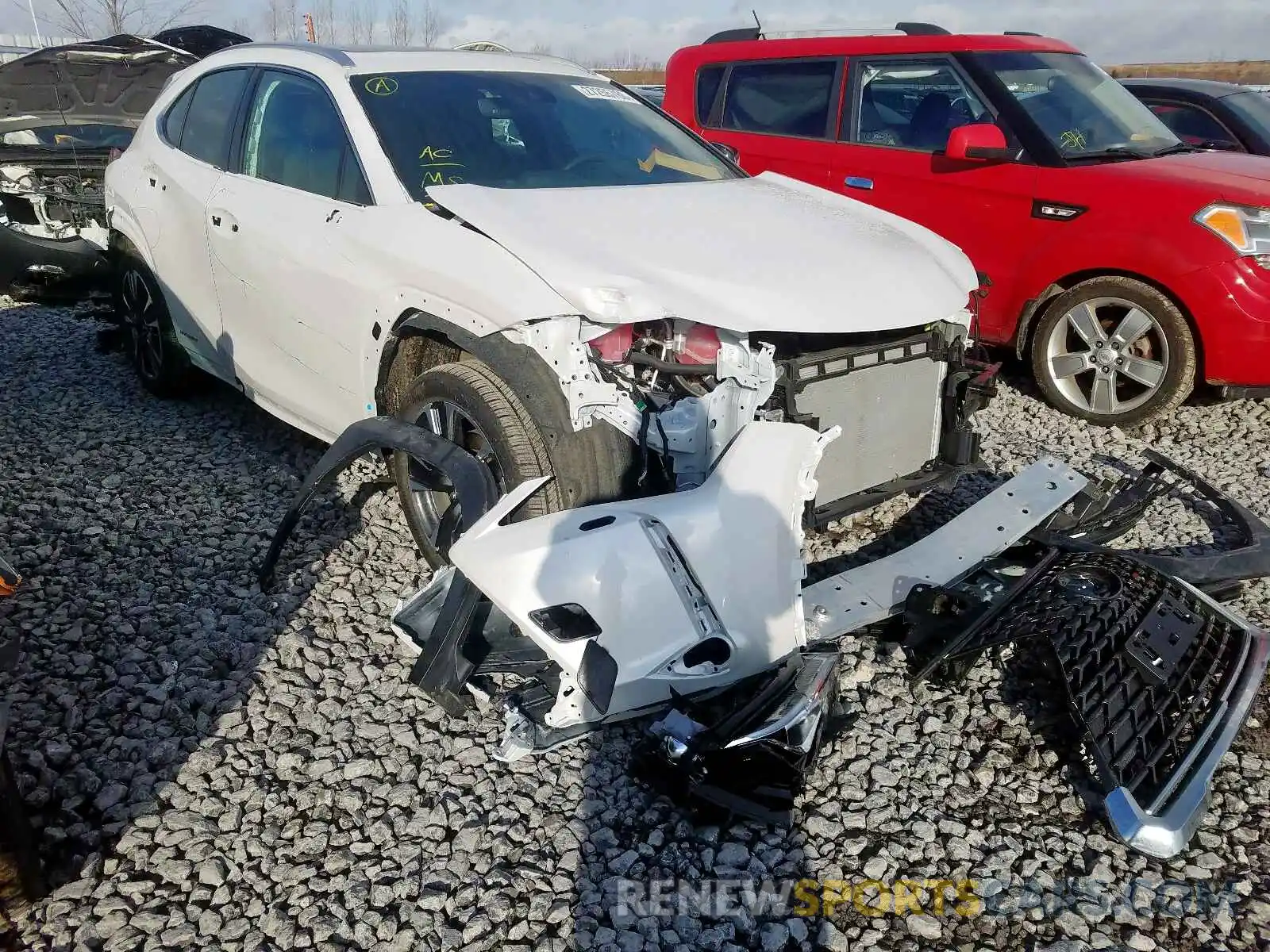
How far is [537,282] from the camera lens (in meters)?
2.88

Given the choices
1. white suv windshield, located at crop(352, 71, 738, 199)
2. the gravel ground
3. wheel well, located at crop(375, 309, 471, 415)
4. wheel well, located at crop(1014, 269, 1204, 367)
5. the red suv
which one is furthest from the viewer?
wheel well, located at crop(1014, 269, 1204, 367)

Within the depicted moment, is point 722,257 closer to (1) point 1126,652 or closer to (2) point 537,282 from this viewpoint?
(2) point 537,282

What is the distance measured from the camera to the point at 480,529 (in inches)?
103

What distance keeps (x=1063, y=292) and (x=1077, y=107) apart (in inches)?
49.0

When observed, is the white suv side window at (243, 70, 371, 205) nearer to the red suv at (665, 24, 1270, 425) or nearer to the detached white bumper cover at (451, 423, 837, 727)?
the detached white bumper cover at (451, 423, 837, 727)

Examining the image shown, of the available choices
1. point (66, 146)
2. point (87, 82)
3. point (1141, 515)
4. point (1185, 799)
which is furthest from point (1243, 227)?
point (87, 82)

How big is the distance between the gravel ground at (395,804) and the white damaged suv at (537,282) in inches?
26.2

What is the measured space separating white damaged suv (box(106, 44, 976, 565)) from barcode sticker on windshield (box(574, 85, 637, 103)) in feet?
0.05

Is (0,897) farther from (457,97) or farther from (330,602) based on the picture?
(457,97)

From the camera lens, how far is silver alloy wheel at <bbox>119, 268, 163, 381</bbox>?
16.1 feet

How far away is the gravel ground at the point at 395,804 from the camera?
2174 mm

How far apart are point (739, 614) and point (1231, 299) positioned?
3.53 metres

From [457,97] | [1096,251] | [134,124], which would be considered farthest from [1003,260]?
[134,124]

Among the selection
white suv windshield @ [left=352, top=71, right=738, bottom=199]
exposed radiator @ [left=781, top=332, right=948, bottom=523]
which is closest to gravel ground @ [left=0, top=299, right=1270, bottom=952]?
exposed radiator @ [left=781, top=332, right=948, bottom=523]
